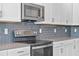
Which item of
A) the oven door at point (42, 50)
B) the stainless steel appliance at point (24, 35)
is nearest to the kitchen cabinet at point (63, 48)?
the oven door at point (42, 50)

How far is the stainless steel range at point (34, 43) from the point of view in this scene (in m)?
2.21

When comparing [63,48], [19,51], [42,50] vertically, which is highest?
[19,51]

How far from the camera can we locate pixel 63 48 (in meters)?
3.23

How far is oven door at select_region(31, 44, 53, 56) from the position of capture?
86.6 inches

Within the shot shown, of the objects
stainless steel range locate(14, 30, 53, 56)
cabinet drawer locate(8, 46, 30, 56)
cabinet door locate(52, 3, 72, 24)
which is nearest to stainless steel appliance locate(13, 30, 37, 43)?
stainless steel range locate(14, 30, 53, 56)

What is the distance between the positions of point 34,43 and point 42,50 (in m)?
0.27

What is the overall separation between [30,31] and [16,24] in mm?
388

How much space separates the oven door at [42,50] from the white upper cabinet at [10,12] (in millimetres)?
579

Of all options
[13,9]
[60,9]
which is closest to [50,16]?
[60,9]

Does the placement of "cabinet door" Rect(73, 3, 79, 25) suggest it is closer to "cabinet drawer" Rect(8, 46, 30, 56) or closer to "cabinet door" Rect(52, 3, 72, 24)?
"cabinet door" Rect(52, 3, 72, 24)

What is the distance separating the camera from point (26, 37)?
2912mm

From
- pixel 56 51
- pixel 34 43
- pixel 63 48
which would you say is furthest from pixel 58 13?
pixel 34 43

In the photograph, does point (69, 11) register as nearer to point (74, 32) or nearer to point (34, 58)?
point (74, 32)

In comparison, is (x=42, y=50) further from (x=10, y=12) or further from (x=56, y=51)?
(x=10, y=12)
